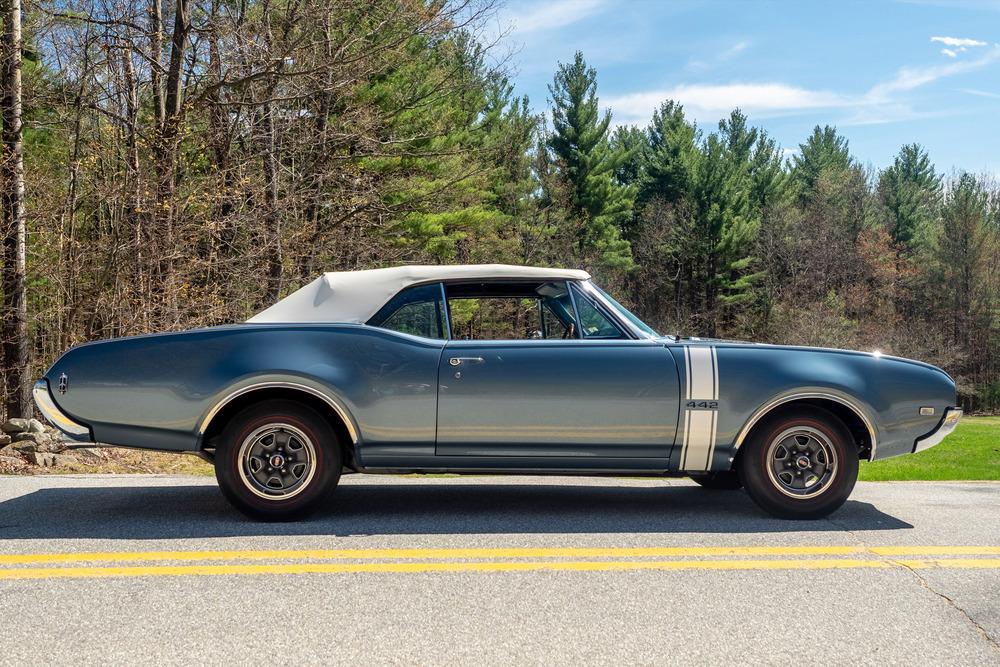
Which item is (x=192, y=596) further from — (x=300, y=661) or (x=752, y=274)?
(x=752, y=274)

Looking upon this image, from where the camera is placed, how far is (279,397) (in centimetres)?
569

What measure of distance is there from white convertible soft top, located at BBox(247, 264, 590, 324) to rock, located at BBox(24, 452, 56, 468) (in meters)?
4.39

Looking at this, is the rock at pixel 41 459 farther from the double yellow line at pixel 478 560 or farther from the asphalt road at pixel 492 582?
the double yellow line at pixel 478 560

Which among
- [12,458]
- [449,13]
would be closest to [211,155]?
[449,13]

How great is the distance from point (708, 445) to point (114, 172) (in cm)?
1265

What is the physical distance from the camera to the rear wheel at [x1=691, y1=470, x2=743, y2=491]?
6840 millimetres

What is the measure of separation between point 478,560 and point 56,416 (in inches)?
109

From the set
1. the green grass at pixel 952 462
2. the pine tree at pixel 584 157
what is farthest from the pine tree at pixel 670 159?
the green grass at pixel 952 462

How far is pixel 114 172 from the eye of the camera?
15.2 m

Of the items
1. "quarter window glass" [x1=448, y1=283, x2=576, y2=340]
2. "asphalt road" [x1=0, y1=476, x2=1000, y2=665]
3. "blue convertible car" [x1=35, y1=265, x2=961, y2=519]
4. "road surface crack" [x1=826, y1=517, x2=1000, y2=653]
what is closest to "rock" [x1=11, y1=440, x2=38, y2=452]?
"asphalt road" [x1=0, y1=476, x2=1000, y2=665]

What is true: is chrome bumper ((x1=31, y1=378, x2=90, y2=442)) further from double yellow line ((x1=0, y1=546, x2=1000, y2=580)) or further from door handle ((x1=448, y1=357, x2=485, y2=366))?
door handle ((x1=448, y1=357, x2=485, y2=366))

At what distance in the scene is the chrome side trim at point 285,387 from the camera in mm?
5551

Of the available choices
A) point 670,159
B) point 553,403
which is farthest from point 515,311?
point 670,159

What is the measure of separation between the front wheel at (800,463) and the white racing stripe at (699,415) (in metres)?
0.32
